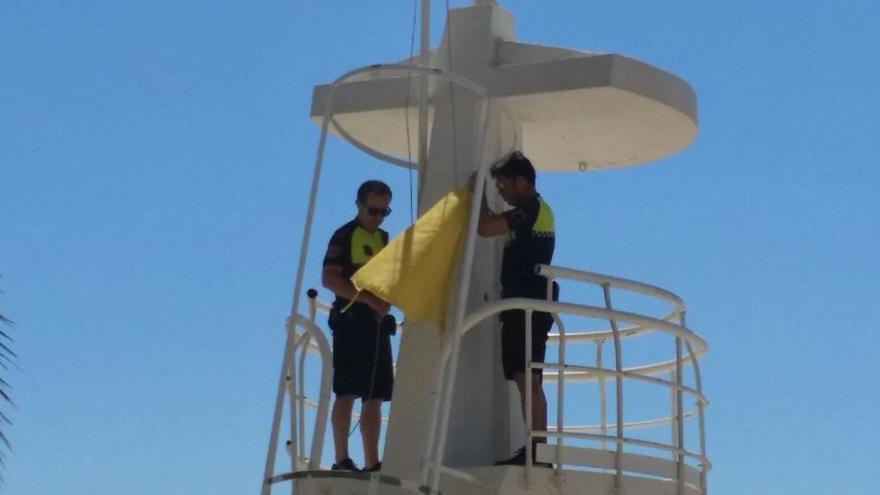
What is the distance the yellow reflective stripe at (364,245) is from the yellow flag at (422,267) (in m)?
1.03

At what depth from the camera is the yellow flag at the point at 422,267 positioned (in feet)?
36.0

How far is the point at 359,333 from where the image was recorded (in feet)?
40.4

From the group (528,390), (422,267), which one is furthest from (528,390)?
(422,267)

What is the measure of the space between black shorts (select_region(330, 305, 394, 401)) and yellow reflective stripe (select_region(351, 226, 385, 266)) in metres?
0.36

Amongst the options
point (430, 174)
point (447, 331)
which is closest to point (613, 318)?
point (447, 331)

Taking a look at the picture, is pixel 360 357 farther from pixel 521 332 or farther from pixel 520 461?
pixel 520 461

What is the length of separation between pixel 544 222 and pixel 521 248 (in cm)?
24

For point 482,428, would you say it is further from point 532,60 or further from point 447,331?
point 532,60

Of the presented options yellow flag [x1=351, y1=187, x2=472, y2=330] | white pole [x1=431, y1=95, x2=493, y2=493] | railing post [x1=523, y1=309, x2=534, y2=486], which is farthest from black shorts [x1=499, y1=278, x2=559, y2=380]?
yellow flag [x1=351, y1=187, x2=472, y2=330]

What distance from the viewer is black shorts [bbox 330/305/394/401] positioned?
12.2 metres

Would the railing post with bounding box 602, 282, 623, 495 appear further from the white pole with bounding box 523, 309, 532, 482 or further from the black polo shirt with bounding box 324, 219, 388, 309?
the black polo shirt with bounding box 324, 219, 388, 309

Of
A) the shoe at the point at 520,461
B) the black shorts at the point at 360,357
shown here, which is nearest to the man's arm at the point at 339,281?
the black shorts at the point at 360,357

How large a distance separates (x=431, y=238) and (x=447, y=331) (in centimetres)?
61

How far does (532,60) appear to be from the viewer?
1288 cm
